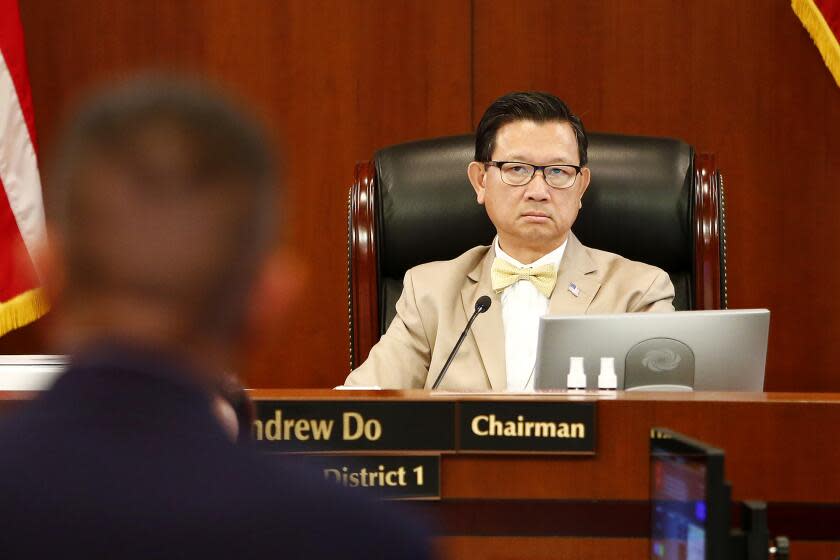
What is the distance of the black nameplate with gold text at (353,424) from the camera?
1.23 meters

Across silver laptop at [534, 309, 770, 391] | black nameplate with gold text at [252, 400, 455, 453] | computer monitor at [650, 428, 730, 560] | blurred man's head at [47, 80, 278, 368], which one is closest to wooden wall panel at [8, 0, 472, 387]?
silver laptop at [534, 309, 770, 391]

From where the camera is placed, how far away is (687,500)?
0.82 metres

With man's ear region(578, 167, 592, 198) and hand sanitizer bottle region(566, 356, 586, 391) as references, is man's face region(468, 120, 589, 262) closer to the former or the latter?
man's ear region(578, 167, 592, 198)

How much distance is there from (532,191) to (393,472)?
1.40 m

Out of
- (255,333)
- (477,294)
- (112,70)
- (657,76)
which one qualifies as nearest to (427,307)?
(477,294)

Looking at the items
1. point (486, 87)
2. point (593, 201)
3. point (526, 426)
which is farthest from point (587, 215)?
point (526, 426)

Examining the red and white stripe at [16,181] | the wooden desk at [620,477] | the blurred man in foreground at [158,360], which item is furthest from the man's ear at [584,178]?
the blurred man in foreground at [158,360]

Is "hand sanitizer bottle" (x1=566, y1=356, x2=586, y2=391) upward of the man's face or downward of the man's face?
downward

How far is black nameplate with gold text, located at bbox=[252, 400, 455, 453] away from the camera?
4.03ft

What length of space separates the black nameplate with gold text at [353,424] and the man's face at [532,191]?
133cm

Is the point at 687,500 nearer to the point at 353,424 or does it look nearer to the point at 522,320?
the point at 353,424

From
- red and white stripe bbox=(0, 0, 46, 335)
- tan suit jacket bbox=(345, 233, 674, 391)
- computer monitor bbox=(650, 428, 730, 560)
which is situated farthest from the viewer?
red and white stripe bbox=(0, 0, 46, 335)

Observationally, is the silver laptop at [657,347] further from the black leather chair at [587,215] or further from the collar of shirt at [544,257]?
the collar of shirt at [544,257]

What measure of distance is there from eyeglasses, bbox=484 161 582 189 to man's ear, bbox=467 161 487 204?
2 centimetres
